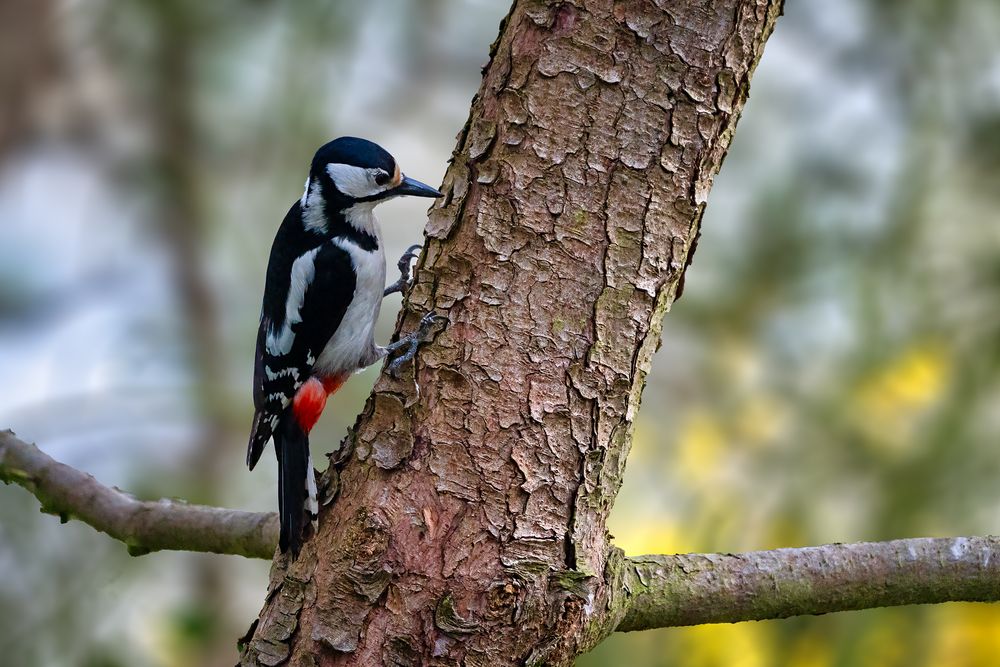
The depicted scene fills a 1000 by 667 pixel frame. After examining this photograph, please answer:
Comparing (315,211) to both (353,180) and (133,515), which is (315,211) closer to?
(353,180)

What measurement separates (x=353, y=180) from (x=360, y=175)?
0.02 meters

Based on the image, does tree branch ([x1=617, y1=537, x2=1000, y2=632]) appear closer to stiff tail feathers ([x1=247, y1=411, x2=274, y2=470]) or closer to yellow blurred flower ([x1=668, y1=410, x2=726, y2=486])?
stiff tail feathers ([x1=247, y1=411, x2=274, y2=470])

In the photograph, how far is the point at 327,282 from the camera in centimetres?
261

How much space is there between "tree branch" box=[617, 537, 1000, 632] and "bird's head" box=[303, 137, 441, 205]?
120cm

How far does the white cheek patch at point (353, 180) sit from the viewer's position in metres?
2.62

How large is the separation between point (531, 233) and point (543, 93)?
0.23m

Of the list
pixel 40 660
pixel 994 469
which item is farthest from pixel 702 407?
pixel 40 660

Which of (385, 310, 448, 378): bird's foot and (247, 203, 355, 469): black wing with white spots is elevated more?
(247, 203, 355, 469): black wing with white spots

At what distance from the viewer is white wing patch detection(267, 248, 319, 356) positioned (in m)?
2.60

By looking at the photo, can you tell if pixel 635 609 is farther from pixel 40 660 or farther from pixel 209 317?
pixel 209 317

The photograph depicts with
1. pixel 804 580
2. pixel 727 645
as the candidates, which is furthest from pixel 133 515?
pixel 727 645

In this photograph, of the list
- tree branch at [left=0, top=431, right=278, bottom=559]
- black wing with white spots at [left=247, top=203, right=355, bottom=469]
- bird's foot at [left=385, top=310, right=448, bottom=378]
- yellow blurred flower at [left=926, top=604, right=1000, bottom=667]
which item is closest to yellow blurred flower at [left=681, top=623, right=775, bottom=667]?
yellow blurred flower at [left=926, top=604, right=1000, bottom=667]

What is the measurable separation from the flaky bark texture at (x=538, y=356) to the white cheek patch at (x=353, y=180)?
88 centimetres

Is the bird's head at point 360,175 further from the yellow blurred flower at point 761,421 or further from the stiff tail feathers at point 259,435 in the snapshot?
the yellow blurred flower at point 761,421
